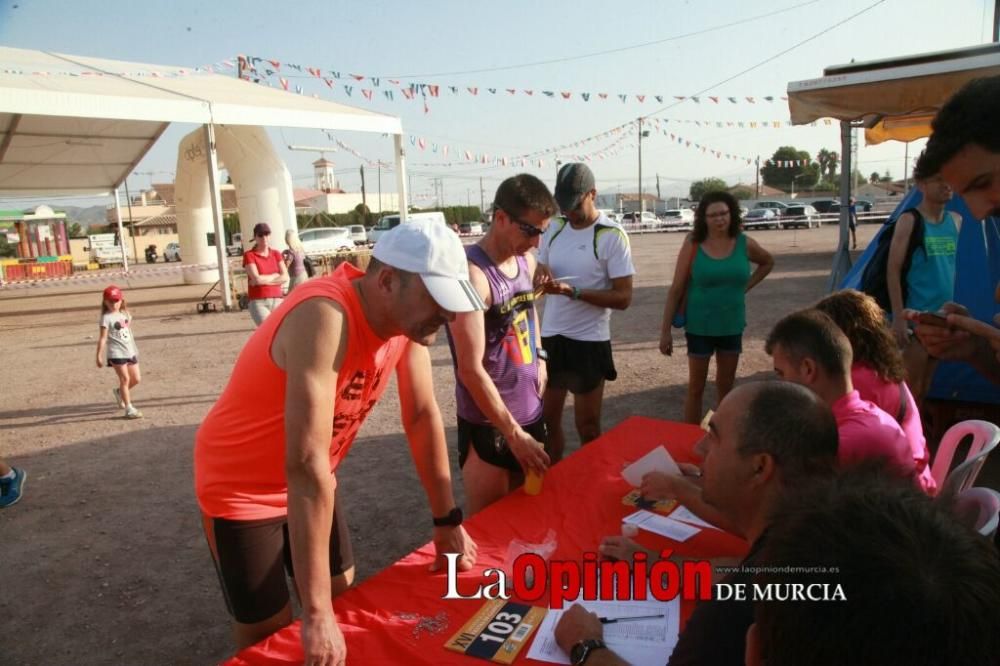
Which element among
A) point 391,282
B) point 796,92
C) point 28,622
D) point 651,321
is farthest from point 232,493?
point 651,321

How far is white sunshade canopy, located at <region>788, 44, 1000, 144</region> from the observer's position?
483 cm

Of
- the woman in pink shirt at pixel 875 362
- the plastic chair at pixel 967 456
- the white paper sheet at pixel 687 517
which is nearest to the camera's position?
the plastic chair at pixel 967 456

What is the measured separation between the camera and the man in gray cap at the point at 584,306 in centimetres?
343

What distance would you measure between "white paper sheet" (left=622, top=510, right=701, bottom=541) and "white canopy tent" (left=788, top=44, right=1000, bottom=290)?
4.40 m

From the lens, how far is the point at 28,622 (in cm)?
287

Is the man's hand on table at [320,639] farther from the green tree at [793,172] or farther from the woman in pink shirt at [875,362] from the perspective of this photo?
the green tree at [793,172]

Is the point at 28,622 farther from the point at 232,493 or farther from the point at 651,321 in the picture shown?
the point at 651,321

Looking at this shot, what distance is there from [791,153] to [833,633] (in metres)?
80.6

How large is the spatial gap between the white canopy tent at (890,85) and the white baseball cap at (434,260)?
4.81 metres

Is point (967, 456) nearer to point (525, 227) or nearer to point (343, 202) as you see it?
point (525, 227)

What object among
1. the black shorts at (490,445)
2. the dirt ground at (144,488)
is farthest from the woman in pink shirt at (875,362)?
the dirt ground at (144,488)

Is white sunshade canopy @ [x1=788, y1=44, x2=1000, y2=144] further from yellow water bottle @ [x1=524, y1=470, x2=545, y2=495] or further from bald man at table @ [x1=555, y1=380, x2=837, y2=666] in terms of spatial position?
bald man at table @ [x1=555, y1=380, x2=837, y2=666]

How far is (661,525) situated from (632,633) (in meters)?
0.59

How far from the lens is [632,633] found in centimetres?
152
